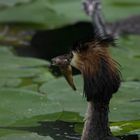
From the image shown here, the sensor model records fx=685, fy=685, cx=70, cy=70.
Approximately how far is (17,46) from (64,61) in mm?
3385

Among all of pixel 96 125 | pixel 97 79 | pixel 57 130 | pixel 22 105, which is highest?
pixel 97 79

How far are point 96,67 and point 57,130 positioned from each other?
0.94 metres

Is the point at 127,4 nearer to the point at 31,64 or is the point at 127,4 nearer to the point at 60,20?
the point at 60,20

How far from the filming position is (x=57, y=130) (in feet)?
16.8

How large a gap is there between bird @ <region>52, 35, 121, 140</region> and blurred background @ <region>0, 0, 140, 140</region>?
474 millimetres

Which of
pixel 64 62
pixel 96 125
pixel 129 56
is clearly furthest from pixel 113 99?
pixel 129 56

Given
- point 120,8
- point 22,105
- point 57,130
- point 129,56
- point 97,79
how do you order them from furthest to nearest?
point 120,8 < point 129,56 < point 22,105 < point 57,130 < point 97,79

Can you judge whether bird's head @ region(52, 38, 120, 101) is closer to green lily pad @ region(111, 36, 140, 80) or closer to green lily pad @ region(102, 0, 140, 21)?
green lily pad @ region(111, 36, 140, 80)

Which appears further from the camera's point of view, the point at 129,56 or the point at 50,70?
the point at 129,56

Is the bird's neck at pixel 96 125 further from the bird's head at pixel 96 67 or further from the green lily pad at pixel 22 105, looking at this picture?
the green lily pad at pixel 22 105

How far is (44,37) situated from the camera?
8406 mm

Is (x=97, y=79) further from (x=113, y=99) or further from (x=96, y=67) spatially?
(x=113, y=99)

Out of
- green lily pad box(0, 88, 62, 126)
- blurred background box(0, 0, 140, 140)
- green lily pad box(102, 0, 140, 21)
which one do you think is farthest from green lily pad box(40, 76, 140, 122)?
green lily pad box(102, 0, 140, 21)

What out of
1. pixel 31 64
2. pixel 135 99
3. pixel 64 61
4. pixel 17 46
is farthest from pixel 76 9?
pixel 64 61
